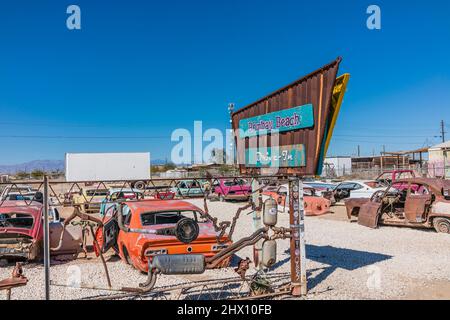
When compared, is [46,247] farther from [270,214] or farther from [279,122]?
[279,122]

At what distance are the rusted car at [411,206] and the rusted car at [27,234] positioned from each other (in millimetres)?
10531

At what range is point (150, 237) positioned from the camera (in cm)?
796

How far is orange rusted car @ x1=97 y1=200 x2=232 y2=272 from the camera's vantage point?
7.87 meters

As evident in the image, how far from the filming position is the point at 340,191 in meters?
23.3

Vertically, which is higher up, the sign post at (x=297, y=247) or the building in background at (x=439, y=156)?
the building in background at (x=439, y=156)

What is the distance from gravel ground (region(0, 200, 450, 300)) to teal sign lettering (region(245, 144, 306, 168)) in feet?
8.09

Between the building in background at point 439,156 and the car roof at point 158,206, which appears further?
the building in background at point 439,156

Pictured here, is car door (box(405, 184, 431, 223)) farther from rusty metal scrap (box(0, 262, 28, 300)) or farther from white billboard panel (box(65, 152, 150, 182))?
white billboard panel (box(65, 152, 150, 182))

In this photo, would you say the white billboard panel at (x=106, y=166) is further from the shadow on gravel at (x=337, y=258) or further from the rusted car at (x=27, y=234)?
the shadow on gravel at (x=337, y=258)

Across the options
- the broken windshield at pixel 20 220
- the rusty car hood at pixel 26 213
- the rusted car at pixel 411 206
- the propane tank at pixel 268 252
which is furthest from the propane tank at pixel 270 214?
the rusted car at pixel 411 206

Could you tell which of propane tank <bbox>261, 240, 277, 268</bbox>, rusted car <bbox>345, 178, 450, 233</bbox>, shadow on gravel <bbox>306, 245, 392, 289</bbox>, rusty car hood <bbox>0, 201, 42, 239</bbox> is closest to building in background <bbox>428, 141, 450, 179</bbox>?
rusted car <bbox>345, 178, 450, 233</bbox>

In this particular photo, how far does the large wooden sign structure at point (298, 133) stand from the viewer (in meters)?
6.79
